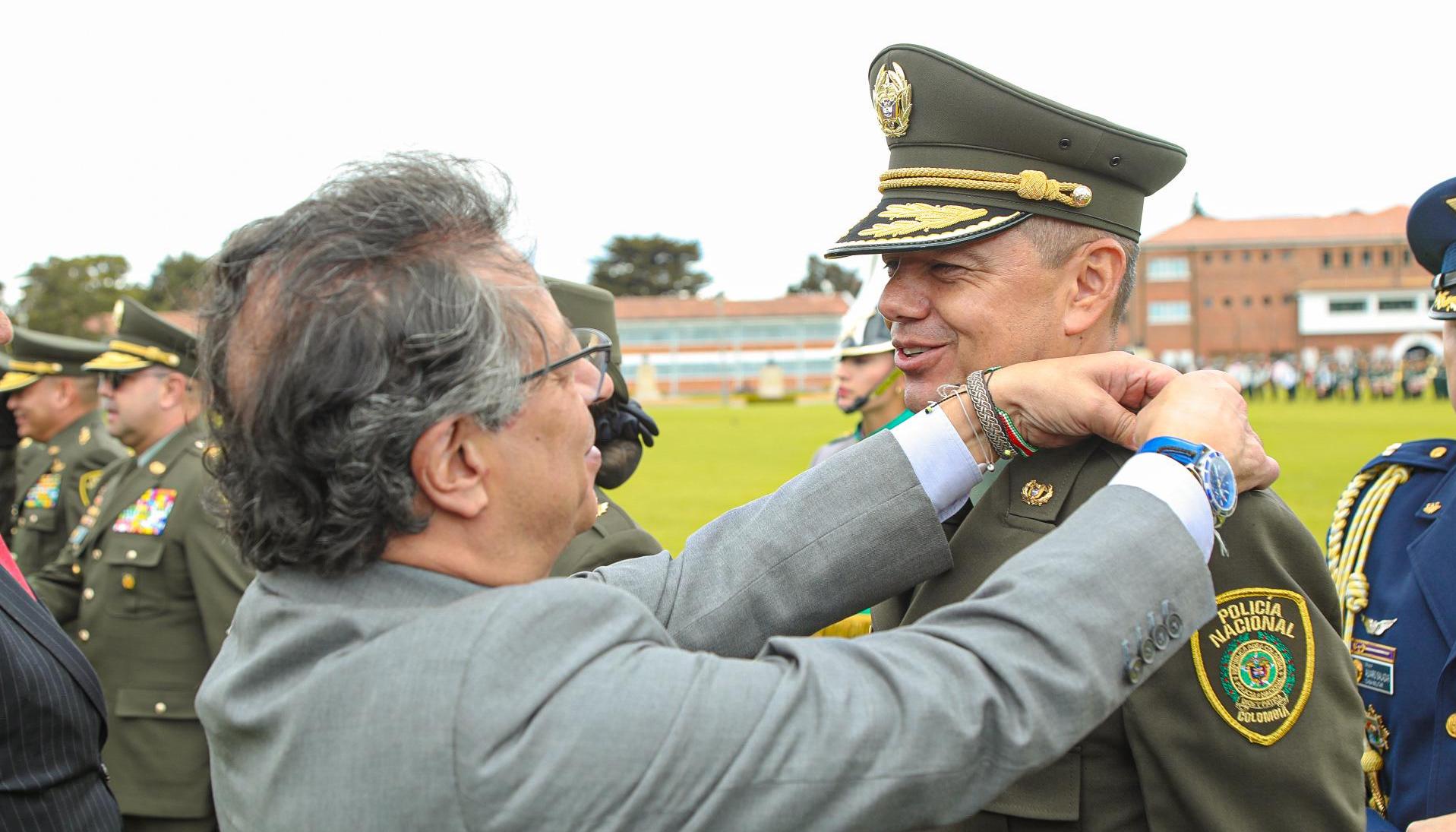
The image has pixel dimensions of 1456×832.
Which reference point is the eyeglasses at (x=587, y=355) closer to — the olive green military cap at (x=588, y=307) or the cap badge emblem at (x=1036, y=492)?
the cap badge emblem at (x=1036, y=492)

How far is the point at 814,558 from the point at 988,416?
1.39 feet

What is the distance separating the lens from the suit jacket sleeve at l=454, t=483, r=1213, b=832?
1.37 meters

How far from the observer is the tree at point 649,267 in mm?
89688

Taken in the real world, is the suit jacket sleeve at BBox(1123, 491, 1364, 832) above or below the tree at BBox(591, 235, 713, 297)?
below

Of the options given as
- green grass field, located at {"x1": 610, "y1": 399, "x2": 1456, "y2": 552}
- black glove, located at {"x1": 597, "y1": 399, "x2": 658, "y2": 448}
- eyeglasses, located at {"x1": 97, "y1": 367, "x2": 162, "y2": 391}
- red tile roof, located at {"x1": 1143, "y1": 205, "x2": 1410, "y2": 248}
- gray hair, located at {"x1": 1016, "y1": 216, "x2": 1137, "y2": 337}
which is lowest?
green grass field, located at {"x1": 610, "y1": 399, "x2": 1456, "y2": 552}

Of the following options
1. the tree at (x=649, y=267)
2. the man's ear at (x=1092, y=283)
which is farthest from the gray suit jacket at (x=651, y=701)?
the tree at (x=649, y=267)

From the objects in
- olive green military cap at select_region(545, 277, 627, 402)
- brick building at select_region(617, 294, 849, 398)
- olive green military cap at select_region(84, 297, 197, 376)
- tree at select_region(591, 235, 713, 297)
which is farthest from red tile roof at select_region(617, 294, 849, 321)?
olive green military cap at select_region(545, 277, 627, 402)

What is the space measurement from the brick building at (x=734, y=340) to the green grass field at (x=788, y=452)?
28615mm

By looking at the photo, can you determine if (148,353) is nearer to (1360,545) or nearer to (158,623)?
(158,623)

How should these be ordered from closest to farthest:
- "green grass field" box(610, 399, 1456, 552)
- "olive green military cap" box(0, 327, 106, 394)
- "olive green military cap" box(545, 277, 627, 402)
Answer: "olive green military cap" box(545, 277, 627, 402) → "olive green military cap" box(0, 327, 106, 394) → "green grass field" box(610, 399, 1456, 552)

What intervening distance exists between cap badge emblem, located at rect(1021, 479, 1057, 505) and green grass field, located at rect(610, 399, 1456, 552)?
9475mm

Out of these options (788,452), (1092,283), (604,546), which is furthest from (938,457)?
(788,452)

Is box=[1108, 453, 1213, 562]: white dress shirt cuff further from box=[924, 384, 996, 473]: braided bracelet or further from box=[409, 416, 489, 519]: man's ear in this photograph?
box=[409, 416, 489, 519]: man's ear

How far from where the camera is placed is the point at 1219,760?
1.77 m
